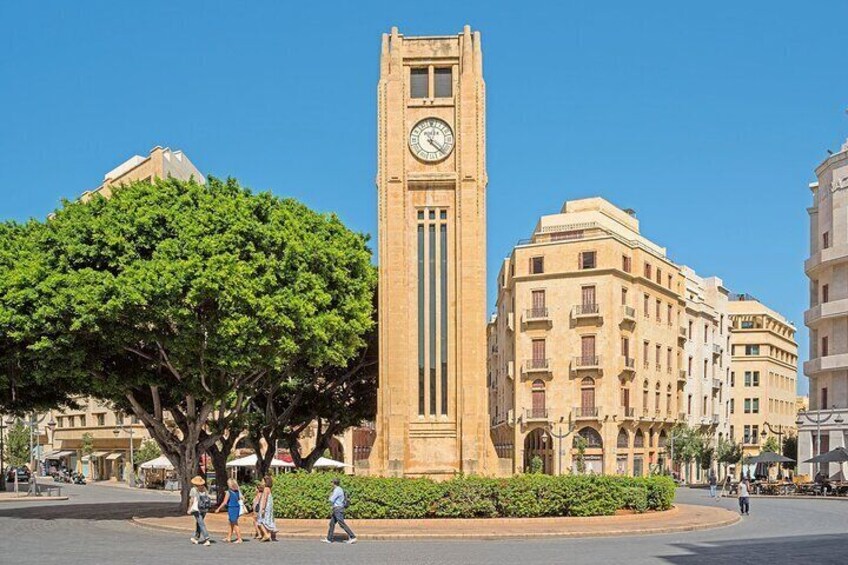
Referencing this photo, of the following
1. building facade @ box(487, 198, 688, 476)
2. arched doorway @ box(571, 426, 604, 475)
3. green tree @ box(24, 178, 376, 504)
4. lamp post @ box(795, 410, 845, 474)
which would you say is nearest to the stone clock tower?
green tree @ box(24, 178, 376, 504)

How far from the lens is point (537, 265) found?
7319 cm

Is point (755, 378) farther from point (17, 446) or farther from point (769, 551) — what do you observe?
point (769, 551)

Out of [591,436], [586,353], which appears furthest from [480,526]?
[586,353]

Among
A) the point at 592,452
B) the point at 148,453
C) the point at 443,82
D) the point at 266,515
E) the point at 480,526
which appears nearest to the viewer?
the point at 266,515

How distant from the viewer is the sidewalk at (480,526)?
1097 inches

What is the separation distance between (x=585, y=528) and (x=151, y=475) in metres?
49.9

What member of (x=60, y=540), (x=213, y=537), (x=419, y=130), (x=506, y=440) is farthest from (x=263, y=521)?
(x=506, y=440)

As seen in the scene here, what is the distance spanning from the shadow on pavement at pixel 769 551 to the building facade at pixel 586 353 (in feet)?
129

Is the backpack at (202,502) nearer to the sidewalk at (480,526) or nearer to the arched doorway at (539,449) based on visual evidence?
the sidewalk at (480,526)

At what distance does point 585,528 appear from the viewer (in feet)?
95.5

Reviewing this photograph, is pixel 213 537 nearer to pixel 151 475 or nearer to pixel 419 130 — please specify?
pixel 419 130

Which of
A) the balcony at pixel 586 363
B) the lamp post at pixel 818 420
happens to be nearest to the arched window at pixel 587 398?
the balcony at pixel 586 363

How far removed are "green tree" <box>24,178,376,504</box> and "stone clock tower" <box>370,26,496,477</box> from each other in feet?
12.0

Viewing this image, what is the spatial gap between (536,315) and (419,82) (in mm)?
33622
